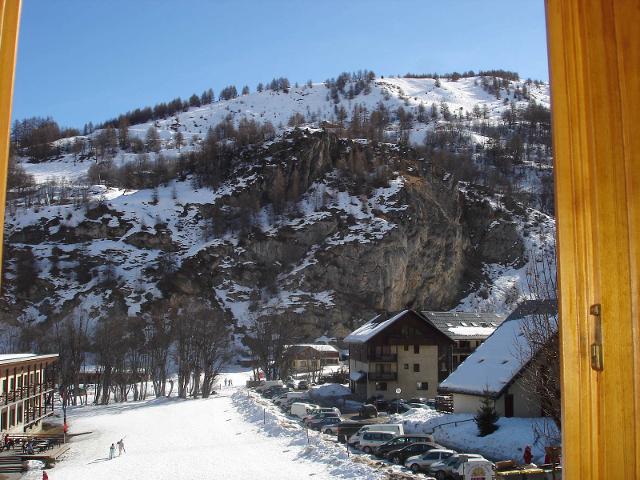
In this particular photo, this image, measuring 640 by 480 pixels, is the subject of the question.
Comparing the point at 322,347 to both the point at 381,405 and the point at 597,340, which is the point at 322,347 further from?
the point at 597,340

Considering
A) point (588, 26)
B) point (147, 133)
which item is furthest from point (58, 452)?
point (147, 133)

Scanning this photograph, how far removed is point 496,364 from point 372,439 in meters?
6.73

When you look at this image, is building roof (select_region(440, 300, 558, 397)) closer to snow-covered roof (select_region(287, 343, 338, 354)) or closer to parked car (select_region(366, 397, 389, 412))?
parked car (select_region(366, 397, 389, 412))

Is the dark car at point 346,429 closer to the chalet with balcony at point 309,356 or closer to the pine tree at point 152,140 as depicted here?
the chalet with balcony at point 309,356

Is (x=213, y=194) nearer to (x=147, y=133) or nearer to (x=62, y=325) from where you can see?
(x=62, y=325)

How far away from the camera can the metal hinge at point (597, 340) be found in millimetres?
1457

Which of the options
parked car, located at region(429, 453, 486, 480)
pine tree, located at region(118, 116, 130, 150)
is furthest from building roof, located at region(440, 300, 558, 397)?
pine tree, located at region(118, 116, 130, 150)

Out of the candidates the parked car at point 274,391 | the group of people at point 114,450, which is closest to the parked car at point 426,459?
the group of people at point 114,450

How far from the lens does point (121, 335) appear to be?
53.2 metres

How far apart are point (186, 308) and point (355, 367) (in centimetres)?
2624

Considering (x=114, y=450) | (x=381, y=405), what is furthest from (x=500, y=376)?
(x=114, y=450)

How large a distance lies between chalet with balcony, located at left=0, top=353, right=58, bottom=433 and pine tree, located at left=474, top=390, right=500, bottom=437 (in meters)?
20.7

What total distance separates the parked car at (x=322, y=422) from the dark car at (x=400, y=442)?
6.31 metres

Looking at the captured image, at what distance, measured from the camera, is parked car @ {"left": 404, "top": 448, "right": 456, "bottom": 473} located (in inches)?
749
